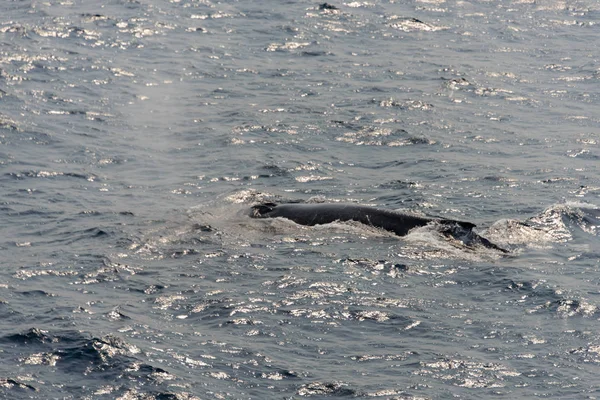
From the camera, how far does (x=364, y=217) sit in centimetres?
1944

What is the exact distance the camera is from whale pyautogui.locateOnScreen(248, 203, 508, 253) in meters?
18.5

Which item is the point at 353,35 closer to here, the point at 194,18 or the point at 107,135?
the point at 194,18

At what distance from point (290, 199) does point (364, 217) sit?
8.55ft

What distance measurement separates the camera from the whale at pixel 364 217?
18516 mm

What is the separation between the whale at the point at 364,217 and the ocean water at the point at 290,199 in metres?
0.26

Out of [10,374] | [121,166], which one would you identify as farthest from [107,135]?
[10,374]

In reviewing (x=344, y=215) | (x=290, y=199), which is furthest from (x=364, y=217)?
(x=290, y=199)

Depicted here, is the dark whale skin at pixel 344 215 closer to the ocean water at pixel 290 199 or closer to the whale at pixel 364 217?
the whale at pixel 364 217

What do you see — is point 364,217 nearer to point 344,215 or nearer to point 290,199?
point 344,215

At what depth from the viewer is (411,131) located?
26.8 m

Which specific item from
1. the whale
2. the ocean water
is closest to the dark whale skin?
the whale

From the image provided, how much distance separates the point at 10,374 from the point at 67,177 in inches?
394

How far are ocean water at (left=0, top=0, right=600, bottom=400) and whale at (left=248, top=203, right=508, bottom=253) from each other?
0.87 feet

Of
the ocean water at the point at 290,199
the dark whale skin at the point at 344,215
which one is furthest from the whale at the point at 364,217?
the ocean water at the point at 290,199
